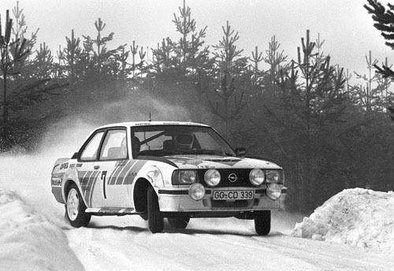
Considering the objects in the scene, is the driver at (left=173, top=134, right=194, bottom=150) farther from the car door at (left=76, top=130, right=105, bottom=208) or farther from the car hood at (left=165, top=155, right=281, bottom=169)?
the car door at (left=76, top=130, right=105, bottom=208)

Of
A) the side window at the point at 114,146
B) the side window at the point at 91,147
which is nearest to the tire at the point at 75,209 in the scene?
the side window at the point at 91,147

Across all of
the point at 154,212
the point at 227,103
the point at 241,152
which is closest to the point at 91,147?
the point at 241,152

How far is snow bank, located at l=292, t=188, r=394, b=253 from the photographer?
31.3 ft

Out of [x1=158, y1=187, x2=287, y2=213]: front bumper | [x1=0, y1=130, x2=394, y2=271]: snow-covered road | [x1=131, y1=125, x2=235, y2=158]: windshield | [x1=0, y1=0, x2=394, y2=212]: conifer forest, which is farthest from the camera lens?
[x1=0, y1=0, x2=394, y2=212]: conifer forest

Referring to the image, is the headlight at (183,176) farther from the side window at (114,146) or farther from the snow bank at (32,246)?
the snow bank at (32,246)

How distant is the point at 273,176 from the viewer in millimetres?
9430

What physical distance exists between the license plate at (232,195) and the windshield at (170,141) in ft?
3.72

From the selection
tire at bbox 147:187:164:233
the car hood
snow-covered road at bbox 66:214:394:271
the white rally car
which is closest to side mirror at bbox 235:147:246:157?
the white rally car

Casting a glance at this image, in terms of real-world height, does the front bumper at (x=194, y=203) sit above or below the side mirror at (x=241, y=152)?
below

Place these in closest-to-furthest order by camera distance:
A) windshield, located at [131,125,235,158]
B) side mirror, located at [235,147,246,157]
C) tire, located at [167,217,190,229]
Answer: windshield, located at [131,125,235,158] → side mirror, located at [235,147,246,157] → tire, located at [167,217,190,229]

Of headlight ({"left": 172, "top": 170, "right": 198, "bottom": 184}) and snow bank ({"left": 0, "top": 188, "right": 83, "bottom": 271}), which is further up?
headlight ({"left": 172, "top": 170, "right": 198, "bottom": 184})

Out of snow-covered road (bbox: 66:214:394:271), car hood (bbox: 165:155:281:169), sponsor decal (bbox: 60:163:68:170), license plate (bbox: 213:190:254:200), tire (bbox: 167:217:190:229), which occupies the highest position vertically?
car hood (bbox: 165:155:281:169)

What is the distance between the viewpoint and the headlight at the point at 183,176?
891cm

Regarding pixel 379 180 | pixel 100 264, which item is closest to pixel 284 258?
pixel 100 264
